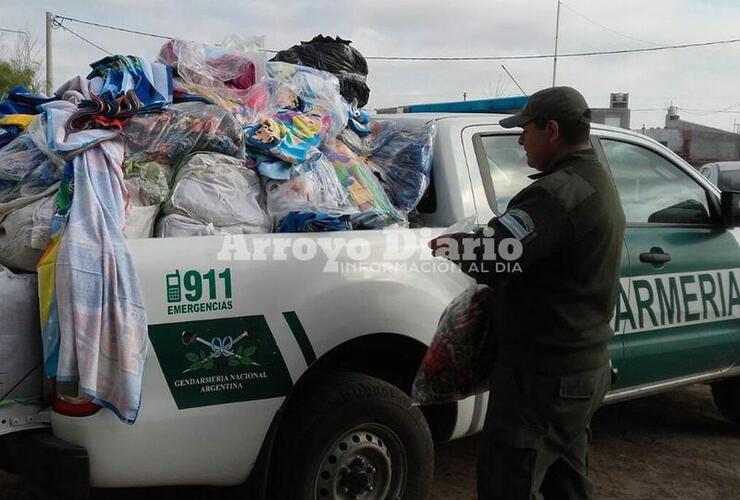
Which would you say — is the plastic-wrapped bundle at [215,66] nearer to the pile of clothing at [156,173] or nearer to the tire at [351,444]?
the pile of clothing at [156,173]

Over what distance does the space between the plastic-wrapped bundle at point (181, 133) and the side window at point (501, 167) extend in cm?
115

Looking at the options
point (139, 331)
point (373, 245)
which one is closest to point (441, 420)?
point (373, 245)

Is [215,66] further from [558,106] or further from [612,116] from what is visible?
[612,116]

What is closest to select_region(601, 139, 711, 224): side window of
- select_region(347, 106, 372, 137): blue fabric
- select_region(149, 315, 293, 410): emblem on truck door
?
select_region(347, 106, 372, 137): blue fabric

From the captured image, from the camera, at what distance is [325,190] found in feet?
10.6

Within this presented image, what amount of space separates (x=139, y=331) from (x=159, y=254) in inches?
11.0

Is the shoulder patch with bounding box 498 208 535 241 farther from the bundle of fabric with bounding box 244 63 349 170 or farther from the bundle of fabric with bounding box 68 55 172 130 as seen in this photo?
the bundle of fabric with bounding box 68 55 172 130

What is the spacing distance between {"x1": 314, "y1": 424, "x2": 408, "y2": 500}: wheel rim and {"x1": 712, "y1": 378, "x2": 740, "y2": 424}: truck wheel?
2.83 meters

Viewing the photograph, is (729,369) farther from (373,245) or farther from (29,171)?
(29,171)

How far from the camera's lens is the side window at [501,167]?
3518mm

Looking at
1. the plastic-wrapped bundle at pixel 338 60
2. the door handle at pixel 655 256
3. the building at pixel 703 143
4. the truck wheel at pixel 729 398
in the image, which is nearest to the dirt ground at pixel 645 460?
the truck wheel at pixel 729 398

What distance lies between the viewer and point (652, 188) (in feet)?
13.4

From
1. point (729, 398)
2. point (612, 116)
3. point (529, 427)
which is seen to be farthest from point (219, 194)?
point (612, 116)

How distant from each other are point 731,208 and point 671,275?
561mm
